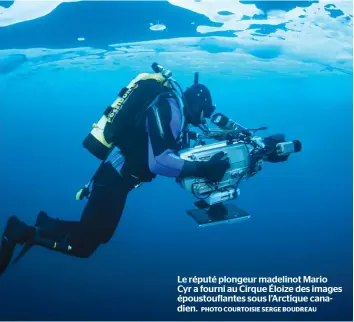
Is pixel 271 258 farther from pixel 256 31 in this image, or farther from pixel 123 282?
pixel 256 31

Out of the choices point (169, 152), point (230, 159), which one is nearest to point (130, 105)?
point (169, 152)

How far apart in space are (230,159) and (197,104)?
0.72 m

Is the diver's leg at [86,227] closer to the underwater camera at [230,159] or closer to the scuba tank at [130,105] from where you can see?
the scuba tank at [130,105]

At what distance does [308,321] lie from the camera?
481 cm

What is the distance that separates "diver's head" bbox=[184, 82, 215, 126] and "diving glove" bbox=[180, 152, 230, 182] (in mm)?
516

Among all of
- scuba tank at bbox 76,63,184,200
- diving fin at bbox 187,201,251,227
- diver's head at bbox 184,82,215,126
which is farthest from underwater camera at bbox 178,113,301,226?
scuba tank at bbox 76,63,184,200

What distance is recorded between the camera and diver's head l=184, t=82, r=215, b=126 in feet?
11.2

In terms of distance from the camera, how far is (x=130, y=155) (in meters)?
3.49

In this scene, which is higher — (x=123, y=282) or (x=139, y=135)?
(x=139, y=135)

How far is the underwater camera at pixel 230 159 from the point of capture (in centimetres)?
342

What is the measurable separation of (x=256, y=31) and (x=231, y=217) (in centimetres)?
809

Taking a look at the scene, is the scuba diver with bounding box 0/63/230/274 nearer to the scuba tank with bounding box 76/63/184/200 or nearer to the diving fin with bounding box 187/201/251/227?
the scuba tank with bounding box 76/63/184/200

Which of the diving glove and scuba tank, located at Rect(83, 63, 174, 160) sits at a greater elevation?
scuba tank, located at Rect(83, 63, 174, 160)

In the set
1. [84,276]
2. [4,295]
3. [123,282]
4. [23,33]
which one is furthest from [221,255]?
[23,33]
